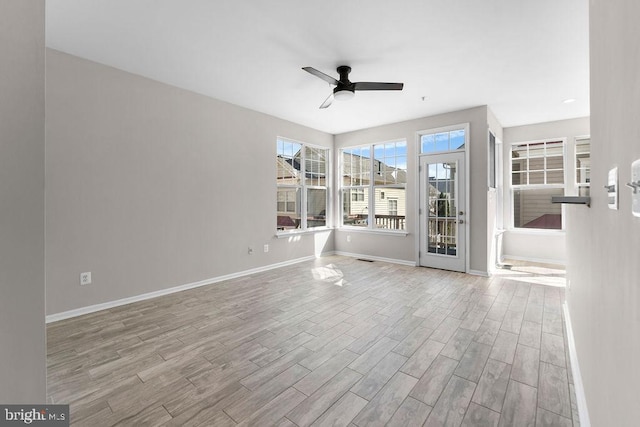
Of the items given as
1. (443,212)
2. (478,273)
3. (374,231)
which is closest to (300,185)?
(374,231)

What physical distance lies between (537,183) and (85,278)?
7.69 meters

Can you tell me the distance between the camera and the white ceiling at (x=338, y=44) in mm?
2438

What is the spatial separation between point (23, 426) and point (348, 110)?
502 cm

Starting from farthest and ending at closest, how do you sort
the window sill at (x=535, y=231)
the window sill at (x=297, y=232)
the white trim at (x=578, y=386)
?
the window sill at (x=535, y=231)
the window sill at (x=297, y=232)
the white trim at (x=578, y=386)

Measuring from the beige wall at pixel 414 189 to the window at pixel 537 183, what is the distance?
1.98 m

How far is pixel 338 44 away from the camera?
2967 millimetres

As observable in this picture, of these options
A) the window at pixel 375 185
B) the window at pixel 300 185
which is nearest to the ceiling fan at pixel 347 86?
the window at pixel 300 185

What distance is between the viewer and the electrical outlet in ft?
10.4

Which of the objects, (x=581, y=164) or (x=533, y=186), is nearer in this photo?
(x=581, y=164)

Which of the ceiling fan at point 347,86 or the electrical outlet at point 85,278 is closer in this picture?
the electrical outlet at point 85,278

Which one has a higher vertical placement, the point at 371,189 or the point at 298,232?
the point at 371,189

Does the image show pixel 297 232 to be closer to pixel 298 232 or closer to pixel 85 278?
pixel 298 232

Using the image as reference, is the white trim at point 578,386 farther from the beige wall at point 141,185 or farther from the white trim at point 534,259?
the beige wall at point 141,185

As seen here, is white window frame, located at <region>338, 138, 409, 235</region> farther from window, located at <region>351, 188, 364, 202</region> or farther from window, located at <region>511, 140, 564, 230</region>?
window, located at <region>511, 140, 564, 230</region>
